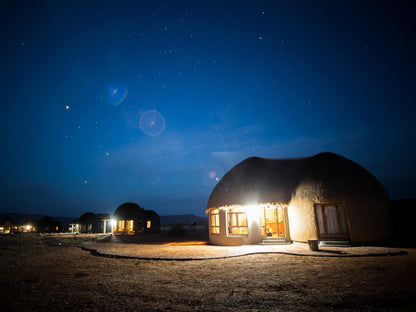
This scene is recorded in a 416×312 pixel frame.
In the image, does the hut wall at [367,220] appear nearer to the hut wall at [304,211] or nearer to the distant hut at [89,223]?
the hut wall at [304,211]

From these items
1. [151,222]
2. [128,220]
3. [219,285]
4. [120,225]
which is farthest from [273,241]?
[151,222]

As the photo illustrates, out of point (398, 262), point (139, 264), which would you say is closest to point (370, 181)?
point (398, 262)

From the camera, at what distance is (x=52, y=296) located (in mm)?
5047

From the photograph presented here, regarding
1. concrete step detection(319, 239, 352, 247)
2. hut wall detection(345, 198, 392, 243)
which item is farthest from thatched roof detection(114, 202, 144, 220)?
hut wall detection(345, 198, 392, 243)

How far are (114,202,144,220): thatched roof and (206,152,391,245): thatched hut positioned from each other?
18.7m

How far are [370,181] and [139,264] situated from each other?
14290 mm

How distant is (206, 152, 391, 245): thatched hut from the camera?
12828 mm

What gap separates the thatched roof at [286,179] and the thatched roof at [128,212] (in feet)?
62.2

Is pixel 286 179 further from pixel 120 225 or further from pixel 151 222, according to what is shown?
pixel 120 225

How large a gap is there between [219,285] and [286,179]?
11093 millimetres

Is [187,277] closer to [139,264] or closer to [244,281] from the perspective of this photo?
[244,281]

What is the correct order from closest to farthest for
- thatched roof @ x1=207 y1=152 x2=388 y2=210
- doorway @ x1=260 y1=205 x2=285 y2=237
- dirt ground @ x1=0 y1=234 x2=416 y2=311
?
dirt ground @ x1=0 y1=234 x2=416 y2=311
thatched roof @ x1=207 y1=152 x2=388 y2=210
doorway @ x1=260 y1=205 x2=285 y2=237

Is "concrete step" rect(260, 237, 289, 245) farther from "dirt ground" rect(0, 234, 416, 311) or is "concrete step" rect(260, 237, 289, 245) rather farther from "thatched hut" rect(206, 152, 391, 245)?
"dirt ground" rect(0, 234, 416, 311)

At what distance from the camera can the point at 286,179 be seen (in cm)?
1531
